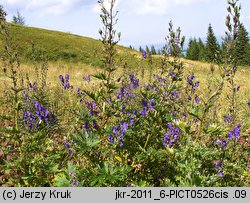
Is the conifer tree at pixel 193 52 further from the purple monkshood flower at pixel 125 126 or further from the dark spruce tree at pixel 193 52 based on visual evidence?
the purple monkshood flower at pixel 125 126

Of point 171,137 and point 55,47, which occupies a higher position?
point 55,47

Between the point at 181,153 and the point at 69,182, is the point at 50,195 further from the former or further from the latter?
the point at 181,153

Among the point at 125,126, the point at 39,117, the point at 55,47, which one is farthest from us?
the point at 55,47

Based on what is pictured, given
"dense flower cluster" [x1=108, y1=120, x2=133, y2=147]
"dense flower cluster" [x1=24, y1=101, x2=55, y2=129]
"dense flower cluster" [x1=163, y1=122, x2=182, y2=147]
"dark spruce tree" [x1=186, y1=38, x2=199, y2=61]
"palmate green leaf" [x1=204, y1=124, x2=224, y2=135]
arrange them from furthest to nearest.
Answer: "dark spruce tree" [x1=186, y1=38, x2=199, y2=61] < "dense flower cluster" [x1=24, y1=101, x2=55, y2=129] < "dense flower cluster" [x1=163, y1=122, x2=182, y2=147] < "dense flower cluster" [x1=108, y1=120, x2=133, y2=147] < "palmate green leaf" [x1=204, y1=124, x2=224, y2=135]

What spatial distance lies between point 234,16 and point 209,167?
5.89 feet

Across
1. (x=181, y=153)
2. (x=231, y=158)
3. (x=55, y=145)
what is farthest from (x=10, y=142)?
(x=231, y=158)

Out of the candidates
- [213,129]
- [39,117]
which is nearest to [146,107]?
[213,129]

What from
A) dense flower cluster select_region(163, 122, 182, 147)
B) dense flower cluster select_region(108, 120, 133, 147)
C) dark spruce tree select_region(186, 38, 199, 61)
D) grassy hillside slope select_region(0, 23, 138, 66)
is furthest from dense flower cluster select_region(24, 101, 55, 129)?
dark spruce tree select_region(186, 38, 199, 61)

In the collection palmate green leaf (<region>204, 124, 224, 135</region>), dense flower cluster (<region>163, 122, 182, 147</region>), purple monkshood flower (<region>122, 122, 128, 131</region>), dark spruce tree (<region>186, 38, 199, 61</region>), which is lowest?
dense flower cluster (<region>163, 122, 182, 147</region>)

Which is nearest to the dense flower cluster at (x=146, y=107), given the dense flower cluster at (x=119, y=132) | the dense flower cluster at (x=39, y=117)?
the dense flower cluster at (x=119, y=132)

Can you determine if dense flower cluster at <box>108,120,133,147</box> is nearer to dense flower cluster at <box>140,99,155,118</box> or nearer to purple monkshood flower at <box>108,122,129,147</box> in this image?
purple monkshood flower at <box>108,122,129,147</box>

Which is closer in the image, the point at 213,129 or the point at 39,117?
the point at 213,129

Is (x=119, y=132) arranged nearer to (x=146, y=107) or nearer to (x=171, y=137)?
(x=146, y=107)

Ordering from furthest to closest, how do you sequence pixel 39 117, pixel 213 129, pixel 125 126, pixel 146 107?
1. pixel 39 117
2. pixel 146 107
3. pixel 125 126
4. pixel 213 129
